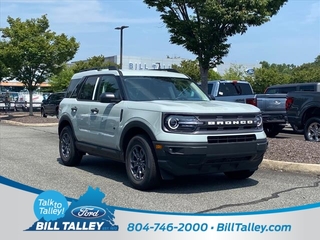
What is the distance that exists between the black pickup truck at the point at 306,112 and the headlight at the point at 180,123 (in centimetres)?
707

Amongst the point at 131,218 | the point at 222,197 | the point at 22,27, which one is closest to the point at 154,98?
the point at 222,197

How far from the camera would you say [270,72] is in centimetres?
5162

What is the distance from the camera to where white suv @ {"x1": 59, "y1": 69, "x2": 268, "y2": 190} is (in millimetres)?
6652

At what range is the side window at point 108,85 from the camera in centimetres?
809

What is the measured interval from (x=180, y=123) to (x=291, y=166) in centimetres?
305

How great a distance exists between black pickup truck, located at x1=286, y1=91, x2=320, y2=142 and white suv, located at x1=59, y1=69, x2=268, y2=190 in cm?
551

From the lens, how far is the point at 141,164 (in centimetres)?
711

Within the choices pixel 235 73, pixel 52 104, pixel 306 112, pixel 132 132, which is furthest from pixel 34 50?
pixel 235 73

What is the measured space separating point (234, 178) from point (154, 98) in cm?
194

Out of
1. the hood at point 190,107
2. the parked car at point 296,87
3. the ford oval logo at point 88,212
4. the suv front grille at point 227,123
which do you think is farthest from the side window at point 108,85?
the parked car at point 296,87

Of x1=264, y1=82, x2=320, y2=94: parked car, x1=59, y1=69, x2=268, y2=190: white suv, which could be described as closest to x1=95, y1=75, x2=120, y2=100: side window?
x1=59, y1=69, x2=268, y2=190: white suv

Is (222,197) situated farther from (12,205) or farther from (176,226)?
(12,205)

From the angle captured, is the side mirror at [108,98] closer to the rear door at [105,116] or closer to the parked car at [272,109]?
the rear door at [105,116]

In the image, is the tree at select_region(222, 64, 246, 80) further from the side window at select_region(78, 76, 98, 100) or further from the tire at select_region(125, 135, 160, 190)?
the tire at select_region(125, 135, 160, 190)
